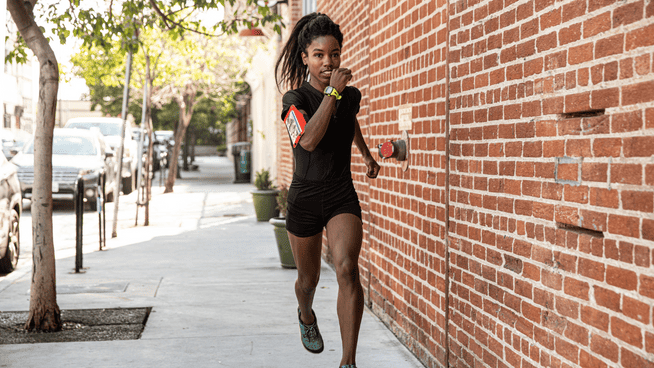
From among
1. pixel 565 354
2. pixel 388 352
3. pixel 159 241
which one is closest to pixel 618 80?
pixel 565 354

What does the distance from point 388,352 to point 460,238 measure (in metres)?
1.33

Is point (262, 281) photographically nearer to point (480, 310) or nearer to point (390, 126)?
point (390, 126)

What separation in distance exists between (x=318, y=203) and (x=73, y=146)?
1525cm

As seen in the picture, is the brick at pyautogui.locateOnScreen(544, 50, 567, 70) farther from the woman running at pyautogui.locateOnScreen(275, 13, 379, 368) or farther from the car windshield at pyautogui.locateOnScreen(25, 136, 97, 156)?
the car windshield at pyautogui.locateOnScreen(25, 136, 97, 156)

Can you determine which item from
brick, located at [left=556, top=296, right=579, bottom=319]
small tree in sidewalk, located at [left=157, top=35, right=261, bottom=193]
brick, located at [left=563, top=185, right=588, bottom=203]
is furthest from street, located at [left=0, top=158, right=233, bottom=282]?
brick, located at [left=563, top=185, right=588, bottom=203]

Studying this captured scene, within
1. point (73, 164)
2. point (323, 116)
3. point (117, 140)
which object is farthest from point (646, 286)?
point (117, 140)

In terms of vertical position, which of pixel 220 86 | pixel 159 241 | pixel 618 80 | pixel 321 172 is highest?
pixel 220 86

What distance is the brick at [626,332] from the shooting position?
7.77 ft

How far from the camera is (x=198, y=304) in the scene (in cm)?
674

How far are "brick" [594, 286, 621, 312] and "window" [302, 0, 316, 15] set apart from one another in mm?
9464

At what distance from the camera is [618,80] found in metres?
2.49

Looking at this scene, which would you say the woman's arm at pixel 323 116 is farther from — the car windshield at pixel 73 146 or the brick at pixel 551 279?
the car windshield at pixel 73 146

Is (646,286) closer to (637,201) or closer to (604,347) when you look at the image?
(637,201)

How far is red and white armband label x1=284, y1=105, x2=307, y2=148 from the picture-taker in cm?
375
